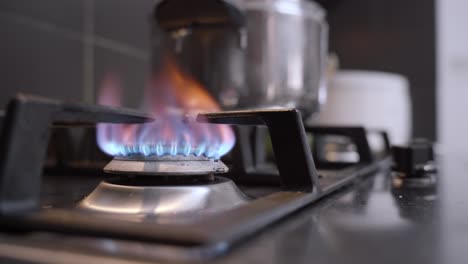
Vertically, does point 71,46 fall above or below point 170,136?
above

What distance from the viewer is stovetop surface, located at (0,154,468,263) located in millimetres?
212

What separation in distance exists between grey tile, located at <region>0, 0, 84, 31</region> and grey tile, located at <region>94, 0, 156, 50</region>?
7 cm

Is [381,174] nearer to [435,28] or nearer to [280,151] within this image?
[280,151]

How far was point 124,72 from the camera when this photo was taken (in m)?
1.10

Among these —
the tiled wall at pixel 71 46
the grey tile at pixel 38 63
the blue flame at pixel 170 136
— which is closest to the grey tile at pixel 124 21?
the tiled wall at pixel 71 46

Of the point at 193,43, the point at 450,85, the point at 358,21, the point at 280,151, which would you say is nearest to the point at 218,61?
the point at 193,43

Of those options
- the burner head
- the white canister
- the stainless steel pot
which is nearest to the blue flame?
the burner head

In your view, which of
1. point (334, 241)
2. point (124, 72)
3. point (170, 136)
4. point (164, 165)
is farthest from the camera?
point (124, 72)

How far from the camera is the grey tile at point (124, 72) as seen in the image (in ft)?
3.26

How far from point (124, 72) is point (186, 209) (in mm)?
828

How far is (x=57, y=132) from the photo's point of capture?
0.71 metres

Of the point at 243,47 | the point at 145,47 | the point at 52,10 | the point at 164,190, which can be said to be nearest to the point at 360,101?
the point at 145,47

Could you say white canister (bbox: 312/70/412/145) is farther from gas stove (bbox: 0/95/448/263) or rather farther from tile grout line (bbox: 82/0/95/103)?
gas stove (bbox: 0/95/448/263)

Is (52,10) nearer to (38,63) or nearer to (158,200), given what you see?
(38,63)
